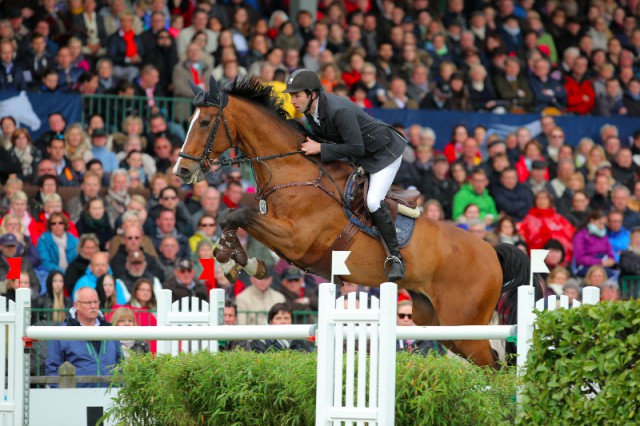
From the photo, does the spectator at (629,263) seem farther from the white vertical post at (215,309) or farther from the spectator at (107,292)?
the white vertical post at (215,309)

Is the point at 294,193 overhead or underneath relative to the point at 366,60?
underneath

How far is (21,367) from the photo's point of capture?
271 inches

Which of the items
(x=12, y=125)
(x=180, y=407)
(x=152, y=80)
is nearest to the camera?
(x=180, y=407)

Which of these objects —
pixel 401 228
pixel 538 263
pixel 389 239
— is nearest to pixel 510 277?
pixel 401 228

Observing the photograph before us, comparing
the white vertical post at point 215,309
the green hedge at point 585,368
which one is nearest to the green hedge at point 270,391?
the green hedge at point 585,368

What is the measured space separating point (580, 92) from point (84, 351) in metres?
10.7

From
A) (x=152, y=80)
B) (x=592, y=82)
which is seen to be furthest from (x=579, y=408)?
(x=592, y=82)

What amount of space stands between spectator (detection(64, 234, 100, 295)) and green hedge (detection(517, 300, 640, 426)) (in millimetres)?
6434

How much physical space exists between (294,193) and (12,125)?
565cm

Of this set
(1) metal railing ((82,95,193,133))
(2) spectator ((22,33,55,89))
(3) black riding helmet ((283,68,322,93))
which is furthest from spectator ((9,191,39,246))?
(3) black riding helmet ((283,68,322,93))

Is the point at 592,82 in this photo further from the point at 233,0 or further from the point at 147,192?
the point at 147,192

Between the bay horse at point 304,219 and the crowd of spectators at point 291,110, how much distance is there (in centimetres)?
141

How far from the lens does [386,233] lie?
829 centimetres

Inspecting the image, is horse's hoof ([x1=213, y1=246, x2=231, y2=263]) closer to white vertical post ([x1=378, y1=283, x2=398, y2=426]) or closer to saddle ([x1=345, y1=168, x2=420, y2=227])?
saddle ([x1=345, y1=168, x2=420, y2=227])
